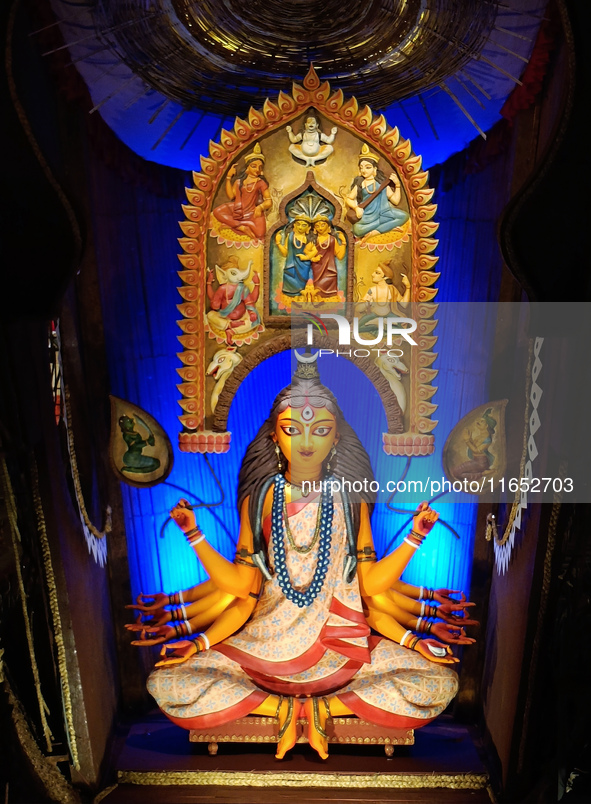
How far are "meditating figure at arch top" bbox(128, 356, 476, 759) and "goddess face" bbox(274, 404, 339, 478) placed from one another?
1 centimetres

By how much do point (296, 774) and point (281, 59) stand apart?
3583 millimetres

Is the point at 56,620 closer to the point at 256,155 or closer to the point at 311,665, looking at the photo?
the point at 311,665

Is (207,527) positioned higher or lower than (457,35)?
lower

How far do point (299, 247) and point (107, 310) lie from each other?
3.36 feet

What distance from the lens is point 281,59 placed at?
4270mm

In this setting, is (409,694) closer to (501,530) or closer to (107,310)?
(501,530)

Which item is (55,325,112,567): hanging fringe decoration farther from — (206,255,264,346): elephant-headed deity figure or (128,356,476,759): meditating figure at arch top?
(206,255,264,346): elephant-headed deity figure

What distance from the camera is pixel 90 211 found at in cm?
433

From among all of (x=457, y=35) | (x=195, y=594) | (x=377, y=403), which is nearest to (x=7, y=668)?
(x=195, y=594)

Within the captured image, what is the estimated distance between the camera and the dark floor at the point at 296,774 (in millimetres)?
4555

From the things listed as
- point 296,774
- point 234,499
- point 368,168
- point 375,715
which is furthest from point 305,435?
point 296,774

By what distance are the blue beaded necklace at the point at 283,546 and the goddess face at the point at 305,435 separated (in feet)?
0.50

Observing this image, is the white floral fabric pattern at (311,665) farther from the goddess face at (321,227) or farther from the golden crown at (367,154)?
the golden crown at (367,154)

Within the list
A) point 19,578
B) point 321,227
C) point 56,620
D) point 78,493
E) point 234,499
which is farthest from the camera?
point 234,499
